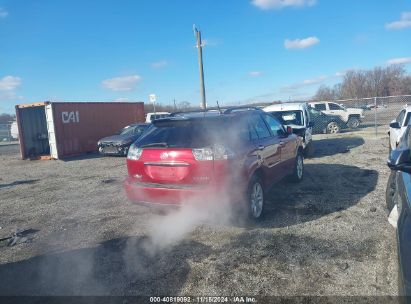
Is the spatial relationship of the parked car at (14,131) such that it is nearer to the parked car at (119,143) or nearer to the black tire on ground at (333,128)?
the parked car at (119,143)

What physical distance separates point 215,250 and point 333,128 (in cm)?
1714

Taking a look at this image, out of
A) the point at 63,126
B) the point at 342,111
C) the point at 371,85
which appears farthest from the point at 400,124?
the point at 371,85

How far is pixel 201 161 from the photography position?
13.6ft

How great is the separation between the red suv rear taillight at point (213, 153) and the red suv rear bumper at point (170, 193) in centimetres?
36

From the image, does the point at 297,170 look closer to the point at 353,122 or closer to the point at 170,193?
the point at 170,193

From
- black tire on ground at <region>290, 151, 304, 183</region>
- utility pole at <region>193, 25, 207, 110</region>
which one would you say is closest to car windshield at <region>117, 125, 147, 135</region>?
utility pole at <region>193, 25, 207, 110</region>

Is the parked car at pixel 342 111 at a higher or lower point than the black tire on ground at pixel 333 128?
higher

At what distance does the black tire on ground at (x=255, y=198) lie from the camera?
15.0ft

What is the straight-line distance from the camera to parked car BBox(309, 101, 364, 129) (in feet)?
67.1

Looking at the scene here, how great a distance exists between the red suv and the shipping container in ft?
38.3

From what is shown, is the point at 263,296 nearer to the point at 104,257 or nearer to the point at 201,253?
the point at 201,253

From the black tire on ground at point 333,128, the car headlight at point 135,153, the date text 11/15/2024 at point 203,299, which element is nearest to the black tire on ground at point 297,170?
the car headlight at point 135,153

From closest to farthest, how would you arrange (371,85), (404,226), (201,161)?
(404,226), (201,161), (371,85)

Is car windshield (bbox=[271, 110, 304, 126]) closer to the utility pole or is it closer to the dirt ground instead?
the dirt ground
